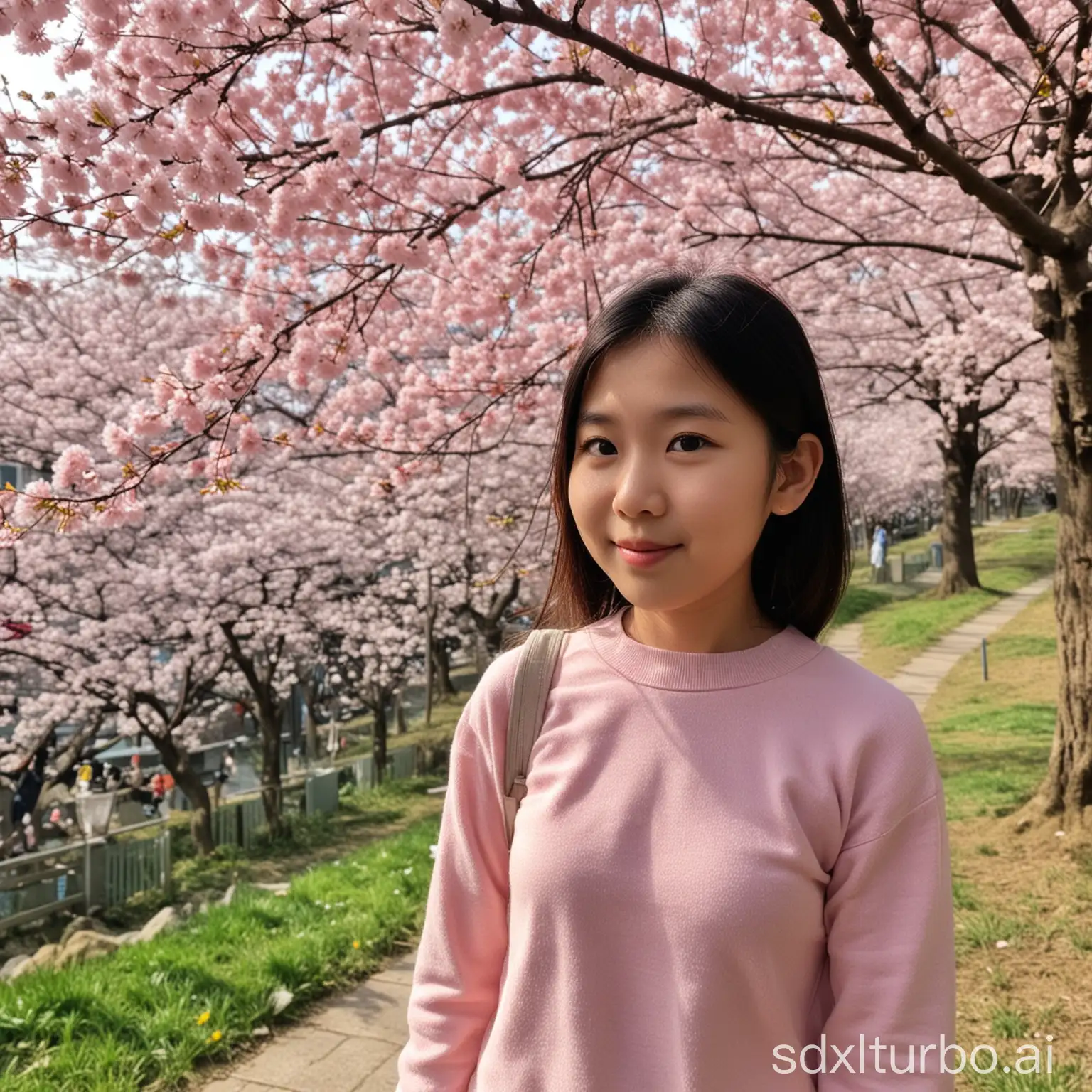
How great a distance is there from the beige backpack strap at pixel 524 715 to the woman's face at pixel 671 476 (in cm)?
19

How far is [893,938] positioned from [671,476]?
0.64 metres

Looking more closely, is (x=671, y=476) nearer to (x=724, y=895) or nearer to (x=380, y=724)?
(x=724, y=895)

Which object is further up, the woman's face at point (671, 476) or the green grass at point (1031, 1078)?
the woman's face at point (671, 476)

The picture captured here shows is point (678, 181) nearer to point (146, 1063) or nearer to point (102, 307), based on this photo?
point (102, 307)

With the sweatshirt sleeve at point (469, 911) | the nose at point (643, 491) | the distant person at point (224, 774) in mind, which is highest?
the nose at point (643, 491)

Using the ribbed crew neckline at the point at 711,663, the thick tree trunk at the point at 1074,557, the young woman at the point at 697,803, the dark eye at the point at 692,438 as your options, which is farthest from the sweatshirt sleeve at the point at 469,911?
the thick tree trunk at the point at 1074,557

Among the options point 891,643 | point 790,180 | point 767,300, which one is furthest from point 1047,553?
point 767,300

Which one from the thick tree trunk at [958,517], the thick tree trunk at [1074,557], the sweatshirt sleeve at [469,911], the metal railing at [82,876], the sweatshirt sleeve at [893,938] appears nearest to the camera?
the sweatshirt sleeve at [893,938]

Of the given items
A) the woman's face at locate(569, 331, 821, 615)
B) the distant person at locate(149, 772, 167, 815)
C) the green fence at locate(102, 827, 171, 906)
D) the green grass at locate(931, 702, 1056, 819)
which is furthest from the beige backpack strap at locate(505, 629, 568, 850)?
the distant person at locate(149, 772, 167, 815)

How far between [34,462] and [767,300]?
36.7ft

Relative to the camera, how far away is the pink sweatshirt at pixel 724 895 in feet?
3.65

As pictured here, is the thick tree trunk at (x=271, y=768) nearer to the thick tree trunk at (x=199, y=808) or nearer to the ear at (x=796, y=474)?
the thick tree trunk at (x=199, y=808)

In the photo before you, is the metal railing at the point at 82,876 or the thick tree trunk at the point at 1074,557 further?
the metal railing at the point at 82,876

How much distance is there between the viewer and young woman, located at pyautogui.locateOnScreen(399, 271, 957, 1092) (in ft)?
3.67
